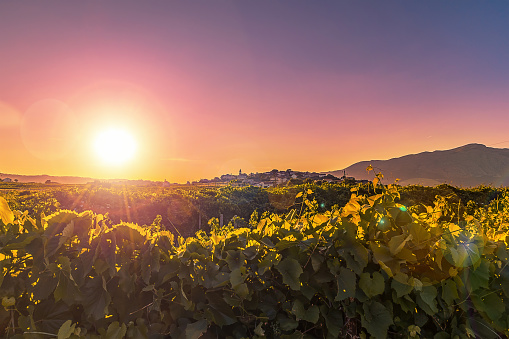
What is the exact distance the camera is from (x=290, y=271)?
2.08 metres

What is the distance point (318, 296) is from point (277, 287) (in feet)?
1.00

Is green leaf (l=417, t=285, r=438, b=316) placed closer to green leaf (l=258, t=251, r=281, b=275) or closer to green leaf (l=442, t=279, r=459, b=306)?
green leaf (l=442, t=279, r=459, b=306)

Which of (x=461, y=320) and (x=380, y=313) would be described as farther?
(x=461, y=320)

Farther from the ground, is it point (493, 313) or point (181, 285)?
point (181, 285)

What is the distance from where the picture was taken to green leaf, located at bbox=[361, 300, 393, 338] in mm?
2057

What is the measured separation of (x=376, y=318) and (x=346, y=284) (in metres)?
0.34

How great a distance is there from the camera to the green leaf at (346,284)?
2.01 meters

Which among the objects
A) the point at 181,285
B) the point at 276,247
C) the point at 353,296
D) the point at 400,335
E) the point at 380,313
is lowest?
the point at 400,335

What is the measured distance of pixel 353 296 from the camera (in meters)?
2.04

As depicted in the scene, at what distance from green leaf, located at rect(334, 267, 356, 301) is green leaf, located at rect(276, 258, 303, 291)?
0.27 meters

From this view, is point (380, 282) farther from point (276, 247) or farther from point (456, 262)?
point (276, 247)

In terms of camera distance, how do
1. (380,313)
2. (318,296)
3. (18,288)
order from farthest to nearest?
1. (318,296)
2. (380,313)
3. (18,288)

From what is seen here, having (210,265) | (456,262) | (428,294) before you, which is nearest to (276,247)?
(210,265)

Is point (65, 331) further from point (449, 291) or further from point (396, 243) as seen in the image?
point (449, 291)
